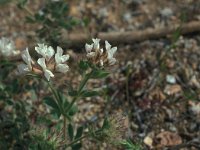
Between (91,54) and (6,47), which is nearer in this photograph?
(91,54)

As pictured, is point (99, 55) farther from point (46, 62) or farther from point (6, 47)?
point (6, 47)

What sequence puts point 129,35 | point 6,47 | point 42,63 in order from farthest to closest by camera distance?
1. point 129,35
2. point 6,47
3. point 42,63

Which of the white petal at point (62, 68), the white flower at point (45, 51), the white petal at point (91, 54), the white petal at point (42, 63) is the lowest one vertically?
the white petal at point (62, 68)

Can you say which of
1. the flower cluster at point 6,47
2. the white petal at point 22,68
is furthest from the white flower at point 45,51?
the flower cluster at point 6,47

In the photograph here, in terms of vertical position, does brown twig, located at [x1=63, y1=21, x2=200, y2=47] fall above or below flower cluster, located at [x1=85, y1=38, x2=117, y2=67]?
above

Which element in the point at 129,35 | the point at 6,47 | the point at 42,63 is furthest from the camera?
the point at 129,35

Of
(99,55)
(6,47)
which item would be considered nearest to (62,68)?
(99,55)

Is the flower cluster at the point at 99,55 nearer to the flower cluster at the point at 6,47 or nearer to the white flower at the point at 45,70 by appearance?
the white flower at the point at 45,70

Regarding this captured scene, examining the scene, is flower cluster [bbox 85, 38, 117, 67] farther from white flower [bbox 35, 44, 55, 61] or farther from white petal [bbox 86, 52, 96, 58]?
white flower [bbox 35, 44, 55, 61]

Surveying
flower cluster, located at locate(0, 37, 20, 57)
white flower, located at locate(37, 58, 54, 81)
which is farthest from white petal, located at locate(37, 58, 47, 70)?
flower cluster, located at locate(0, 37, 20, 57)

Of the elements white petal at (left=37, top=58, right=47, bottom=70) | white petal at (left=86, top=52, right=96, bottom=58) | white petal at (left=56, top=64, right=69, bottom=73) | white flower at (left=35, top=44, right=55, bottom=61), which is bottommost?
white petal at (left=56, top=64, right=69, bottom=73)

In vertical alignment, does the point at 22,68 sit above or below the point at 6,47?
below

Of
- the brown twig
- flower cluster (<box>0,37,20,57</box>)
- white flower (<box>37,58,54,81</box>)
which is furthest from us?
the brown twig
